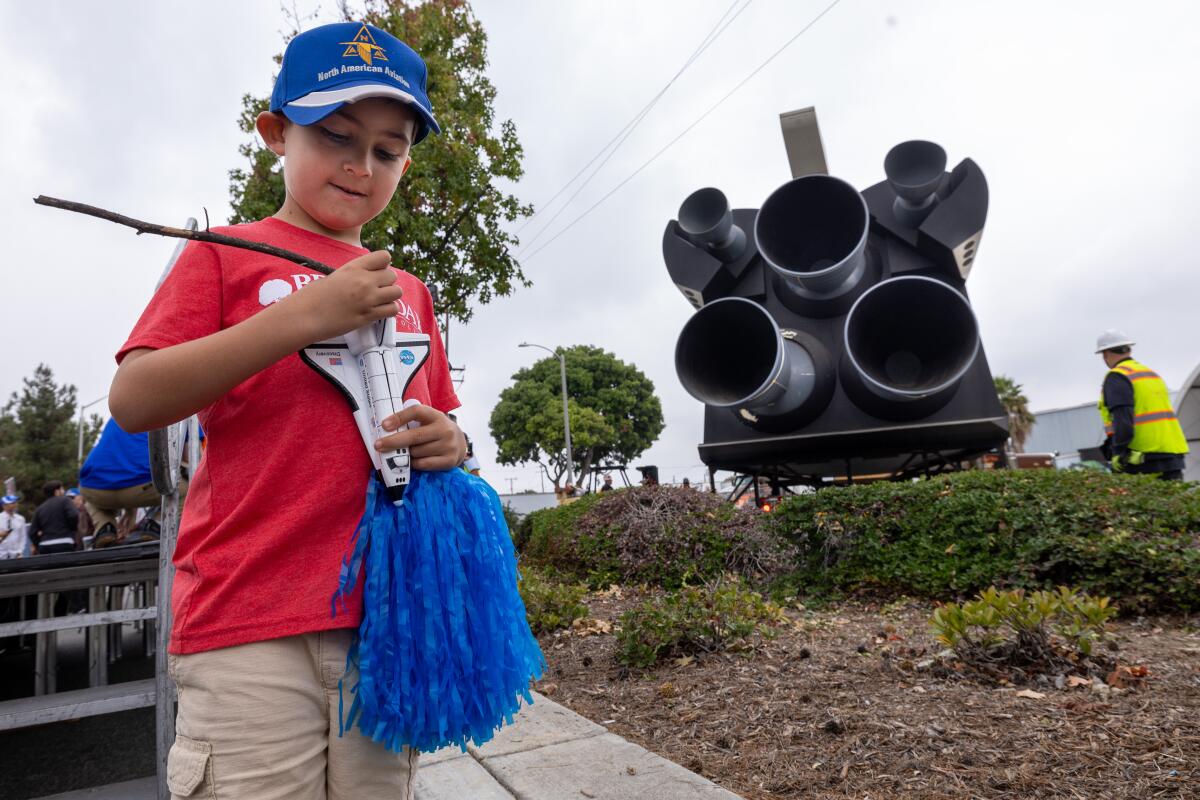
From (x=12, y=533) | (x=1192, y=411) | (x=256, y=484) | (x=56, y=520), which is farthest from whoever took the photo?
(x=1192, y=411)

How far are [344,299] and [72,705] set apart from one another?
186 centimetres

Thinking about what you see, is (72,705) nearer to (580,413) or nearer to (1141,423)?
(1141,423)

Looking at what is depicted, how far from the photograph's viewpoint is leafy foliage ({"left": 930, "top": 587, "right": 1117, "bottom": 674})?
310cm

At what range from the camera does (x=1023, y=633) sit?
10.3 feet

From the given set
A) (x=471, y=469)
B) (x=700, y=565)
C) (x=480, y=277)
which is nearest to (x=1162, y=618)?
(x=700, y=565)

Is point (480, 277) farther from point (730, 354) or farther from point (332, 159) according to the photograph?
point (332, 159)

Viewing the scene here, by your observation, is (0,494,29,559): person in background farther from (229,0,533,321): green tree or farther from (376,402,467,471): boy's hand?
Result: (376,402,467,471): boy's hand

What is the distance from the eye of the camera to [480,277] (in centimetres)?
1210

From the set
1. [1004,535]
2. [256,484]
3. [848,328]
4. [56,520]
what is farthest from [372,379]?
[56,520]

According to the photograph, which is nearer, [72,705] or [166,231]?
[166,231]

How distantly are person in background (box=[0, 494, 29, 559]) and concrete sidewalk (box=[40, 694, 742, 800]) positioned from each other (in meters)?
9.00

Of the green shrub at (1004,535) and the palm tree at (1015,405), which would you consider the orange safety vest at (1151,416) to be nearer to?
the green shrub at (1004,535)

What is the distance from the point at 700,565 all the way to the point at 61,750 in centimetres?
432

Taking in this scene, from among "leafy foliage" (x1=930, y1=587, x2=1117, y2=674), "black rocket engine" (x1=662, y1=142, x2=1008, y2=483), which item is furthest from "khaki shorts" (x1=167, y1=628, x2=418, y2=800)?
"black rocket engine" (x1=662, y1=142, x2=1008, y2=483)
